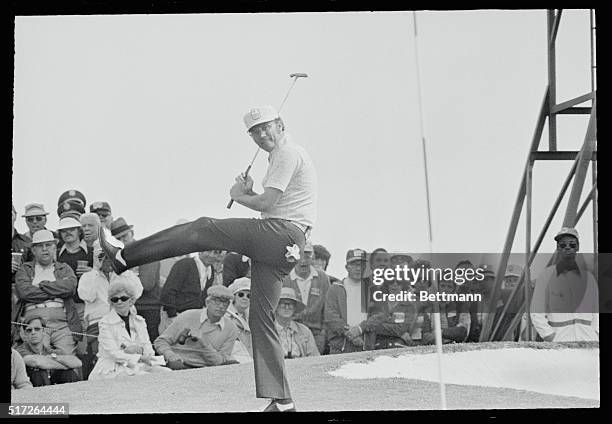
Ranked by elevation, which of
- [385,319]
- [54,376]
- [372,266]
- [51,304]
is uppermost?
[372,266]

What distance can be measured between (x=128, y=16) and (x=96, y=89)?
41cm

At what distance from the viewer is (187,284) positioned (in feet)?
17.9

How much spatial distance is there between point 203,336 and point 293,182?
90cm

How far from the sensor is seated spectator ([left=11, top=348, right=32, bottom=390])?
Answer: 550cm

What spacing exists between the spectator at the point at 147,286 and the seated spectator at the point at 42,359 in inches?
16.0

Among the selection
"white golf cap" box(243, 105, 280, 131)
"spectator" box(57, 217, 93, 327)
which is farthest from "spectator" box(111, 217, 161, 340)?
"white golf cap" box(243, 105, 280, 131)

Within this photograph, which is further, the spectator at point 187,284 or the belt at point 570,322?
the belt at point 570,322

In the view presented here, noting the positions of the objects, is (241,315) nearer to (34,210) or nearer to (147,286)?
(147,286)

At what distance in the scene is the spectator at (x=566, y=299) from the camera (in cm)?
558

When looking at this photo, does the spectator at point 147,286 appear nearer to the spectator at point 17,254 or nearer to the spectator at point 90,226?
the spectator at point 90,226

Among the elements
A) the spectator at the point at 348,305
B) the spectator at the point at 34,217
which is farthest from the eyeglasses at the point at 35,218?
the spectator at the point at 348,305

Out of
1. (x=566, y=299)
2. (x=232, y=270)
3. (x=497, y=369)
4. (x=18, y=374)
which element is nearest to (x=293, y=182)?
(x=232, y=270)

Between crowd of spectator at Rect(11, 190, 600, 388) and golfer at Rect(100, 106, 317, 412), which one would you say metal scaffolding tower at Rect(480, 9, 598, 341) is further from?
golfer at Rect(100, 106, 317, 412)

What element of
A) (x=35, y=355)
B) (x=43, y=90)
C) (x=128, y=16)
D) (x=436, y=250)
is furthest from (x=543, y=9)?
(x=35, y=355)
